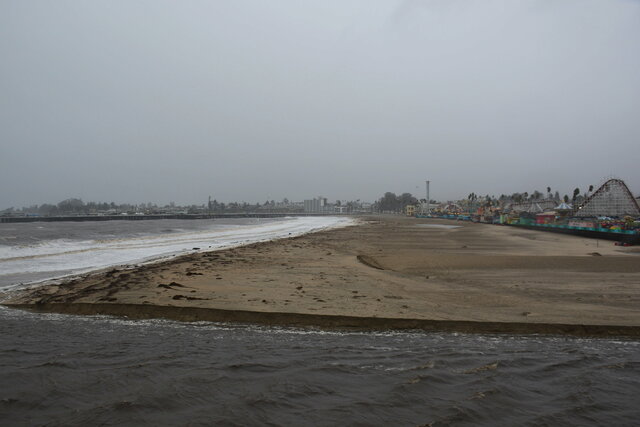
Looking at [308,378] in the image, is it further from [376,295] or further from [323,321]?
[376,295]

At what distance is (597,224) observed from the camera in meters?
38.4

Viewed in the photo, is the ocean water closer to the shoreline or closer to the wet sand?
the shoreline

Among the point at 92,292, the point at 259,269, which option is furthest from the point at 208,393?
the point at 259,269

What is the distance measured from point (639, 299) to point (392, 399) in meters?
8.76

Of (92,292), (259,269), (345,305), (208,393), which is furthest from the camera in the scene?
(259,269)

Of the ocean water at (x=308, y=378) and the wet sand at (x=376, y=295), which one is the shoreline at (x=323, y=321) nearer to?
the wet sand at (x=376, y=295)

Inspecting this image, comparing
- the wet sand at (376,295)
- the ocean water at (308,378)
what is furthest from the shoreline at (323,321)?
the ocean water at (308,378)

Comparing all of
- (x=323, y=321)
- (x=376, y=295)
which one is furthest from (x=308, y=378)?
(x=376, y=295)

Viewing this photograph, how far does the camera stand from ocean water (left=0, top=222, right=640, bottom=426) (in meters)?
4.50

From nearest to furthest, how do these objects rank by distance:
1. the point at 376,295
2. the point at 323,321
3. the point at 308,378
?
the point at 308,378, the point at 323,321, the point at 376,295

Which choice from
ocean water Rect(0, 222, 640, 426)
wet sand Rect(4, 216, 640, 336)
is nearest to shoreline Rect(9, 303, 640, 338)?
wet sand Rect(4, 216, 640, 336)

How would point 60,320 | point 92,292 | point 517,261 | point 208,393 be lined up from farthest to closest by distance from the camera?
1. point 517,261
2. point 92,292
3. point 60,320
4. point 208,393

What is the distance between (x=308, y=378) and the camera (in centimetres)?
552

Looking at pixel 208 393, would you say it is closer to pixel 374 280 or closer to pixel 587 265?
pixel 374 280
